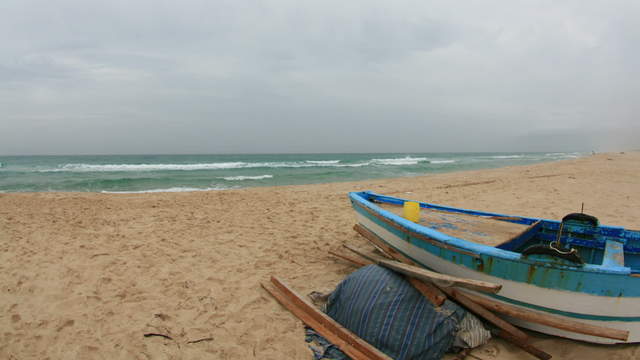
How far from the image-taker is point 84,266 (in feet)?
16.5

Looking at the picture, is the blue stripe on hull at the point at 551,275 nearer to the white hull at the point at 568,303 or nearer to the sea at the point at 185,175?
the white hull at the point at 568,303

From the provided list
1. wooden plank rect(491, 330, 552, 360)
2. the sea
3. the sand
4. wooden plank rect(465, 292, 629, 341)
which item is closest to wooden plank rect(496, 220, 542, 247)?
wooden plank rect(465, 292, 629, 341)

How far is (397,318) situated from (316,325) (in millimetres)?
866

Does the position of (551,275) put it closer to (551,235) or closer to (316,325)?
(551,235)

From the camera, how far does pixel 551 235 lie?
4328 millimetres

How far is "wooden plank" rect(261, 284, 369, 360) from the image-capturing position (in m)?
2.97

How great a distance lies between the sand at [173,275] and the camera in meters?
3.25

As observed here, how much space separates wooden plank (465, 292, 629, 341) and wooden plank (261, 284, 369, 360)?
49.4 inches

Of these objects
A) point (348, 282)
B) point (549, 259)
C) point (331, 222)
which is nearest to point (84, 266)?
point (348, 282)

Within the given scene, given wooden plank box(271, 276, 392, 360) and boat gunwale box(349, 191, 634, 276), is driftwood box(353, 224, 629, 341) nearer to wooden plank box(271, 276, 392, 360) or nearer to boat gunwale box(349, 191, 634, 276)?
boat gunwale box(349, 191, 634, 276)

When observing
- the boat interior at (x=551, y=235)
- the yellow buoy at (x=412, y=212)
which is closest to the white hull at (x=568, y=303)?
the boat interior at (x=551, y=235)

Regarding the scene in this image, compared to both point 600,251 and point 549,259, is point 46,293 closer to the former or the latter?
point 549,259

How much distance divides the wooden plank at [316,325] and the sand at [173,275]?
4.2 inches

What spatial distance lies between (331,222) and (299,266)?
2815mm
